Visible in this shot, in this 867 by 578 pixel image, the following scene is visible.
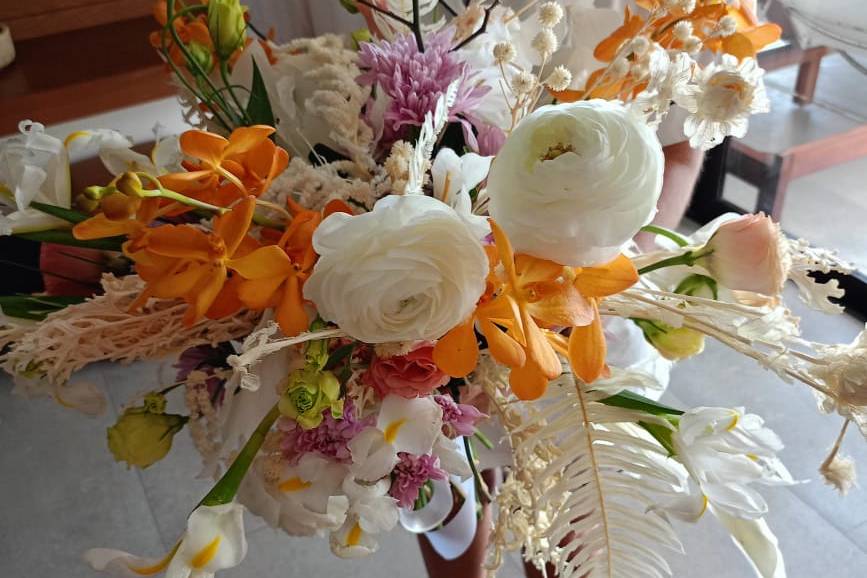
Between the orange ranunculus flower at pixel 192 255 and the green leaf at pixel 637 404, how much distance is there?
9.3 inches

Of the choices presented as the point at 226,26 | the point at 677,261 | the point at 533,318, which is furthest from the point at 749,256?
the point at 226,26

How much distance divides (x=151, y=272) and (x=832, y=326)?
63.5 inches

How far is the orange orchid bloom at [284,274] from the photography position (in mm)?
452

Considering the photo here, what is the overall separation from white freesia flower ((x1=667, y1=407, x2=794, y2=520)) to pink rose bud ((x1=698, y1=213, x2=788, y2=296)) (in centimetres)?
8

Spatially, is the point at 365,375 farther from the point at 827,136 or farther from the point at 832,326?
the point at 827,136

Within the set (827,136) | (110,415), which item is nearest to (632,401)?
(110,415)

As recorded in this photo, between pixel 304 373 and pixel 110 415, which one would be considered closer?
pixel 304 373

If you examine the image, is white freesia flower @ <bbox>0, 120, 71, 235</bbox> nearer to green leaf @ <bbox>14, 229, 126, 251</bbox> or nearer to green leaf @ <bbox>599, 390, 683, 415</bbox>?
green leaf @ <bbox>14, 229, 126, 251</bbox>

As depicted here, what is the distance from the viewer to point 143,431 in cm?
58

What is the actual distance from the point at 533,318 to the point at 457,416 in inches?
5.2

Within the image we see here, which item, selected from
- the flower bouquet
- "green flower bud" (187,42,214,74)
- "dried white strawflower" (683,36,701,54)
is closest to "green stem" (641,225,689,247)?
the flower bouquet

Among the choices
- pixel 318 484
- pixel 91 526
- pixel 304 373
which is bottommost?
pixel 91 526

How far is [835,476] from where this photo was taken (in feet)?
1.62

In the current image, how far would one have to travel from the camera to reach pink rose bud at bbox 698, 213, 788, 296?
486 millimetres
